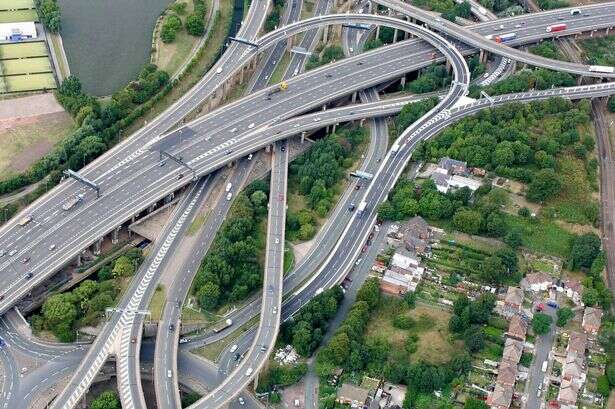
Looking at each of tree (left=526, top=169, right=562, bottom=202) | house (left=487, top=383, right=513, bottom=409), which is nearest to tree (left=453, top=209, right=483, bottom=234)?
tree (left=526, top=169, right=562, bottom=202)

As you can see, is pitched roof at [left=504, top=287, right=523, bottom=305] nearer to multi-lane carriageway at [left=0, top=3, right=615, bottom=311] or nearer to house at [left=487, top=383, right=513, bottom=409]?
house at [left=487, top=383, right=513, bottom=409]

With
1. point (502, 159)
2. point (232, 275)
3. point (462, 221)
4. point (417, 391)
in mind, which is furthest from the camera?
point (502, 159)

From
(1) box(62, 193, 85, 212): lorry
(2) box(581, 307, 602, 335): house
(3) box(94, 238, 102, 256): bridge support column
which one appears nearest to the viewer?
(2) box(581, 307, 602, 335): house

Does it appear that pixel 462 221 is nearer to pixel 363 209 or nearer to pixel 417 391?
pixel 363 209

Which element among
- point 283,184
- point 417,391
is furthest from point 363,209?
point 417,391

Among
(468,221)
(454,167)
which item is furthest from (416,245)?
(454,167)

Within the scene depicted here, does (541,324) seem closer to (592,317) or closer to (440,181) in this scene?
(592,317)
